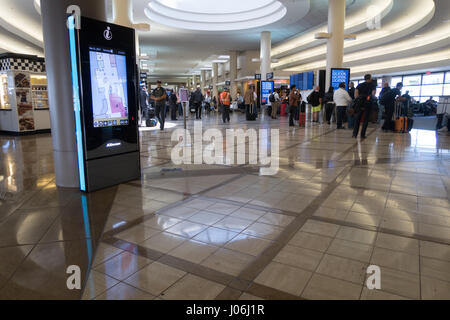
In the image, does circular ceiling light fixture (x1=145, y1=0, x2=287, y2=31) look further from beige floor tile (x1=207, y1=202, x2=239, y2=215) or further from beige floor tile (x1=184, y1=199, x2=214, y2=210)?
beige floor tile (x1=207, y1=202, x2=239, y2=215)

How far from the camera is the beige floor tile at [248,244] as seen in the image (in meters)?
2.48

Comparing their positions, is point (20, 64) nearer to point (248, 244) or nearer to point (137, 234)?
point (137, 234)

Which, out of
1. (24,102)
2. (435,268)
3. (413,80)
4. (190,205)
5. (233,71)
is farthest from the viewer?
(233,71)

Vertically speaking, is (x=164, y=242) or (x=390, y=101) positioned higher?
(x=390, y=101)

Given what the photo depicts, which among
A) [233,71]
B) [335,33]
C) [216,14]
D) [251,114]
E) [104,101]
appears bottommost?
[251,114]

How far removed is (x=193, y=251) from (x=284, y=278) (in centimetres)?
73

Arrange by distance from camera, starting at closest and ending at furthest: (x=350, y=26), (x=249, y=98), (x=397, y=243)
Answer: (x=397, y=243) → (x=249, y=98) → (x=350, y=26)

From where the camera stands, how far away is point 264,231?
9.28 feet

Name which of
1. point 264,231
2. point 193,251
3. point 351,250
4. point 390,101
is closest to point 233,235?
point 264,231

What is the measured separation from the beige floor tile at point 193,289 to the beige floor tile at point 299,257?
557 millimetres

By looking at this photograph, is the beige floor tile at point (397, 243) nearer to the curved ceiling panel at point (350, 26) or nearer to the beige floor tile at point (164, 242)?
the beige floor tile at point (164, 242)

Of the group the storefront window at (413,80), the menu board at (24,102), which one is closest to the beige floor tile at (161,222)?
the menu board at (24,102)

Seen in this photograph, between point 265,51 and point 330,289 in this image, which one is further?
point 265,51
